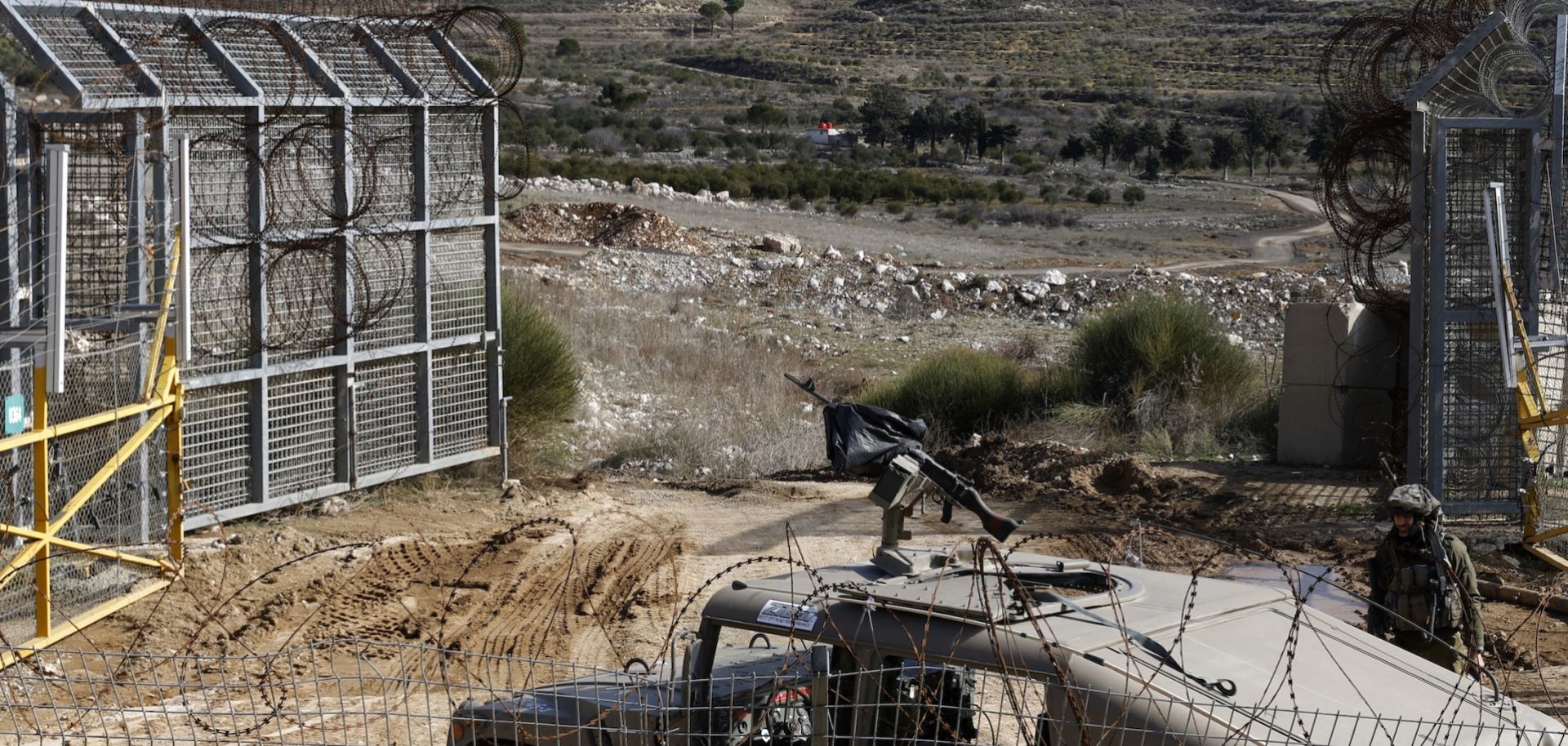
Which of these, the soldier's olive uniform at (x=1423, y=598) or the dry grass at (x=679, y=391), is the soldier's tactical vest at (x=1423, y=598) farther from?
the dry grass at (x=679, y=391)

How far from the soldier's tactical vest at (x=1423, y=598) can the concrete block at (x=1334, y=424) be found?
726cm

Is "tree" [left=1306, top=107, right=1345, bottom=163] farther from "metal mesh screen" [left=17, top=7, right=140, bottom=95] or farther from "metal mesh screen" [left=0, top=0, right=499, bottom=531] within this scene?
"metal mesh screen" [left=17, top=7, right=140, bottom=95]

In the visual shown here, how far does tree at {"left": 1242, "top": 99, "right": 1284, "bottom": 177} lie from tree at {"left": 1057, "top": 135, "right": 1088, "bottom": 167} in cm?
596

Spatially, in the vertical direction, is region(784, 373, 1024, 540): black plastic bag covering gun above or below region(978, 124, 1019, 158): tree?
below

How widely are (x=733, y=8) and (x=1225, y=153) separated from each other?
1891 inches

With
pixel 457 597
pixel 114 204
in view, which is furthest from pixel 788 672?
pixel 114 204

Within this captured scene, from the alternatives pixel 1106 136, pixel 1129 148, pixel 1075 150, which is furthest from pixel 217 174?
pixel 1129 148

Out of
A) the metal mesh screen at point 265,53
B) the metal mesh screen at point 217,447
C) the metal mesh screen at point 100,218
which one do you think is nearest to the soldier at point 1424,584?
the metal mesh screen at point 100,218

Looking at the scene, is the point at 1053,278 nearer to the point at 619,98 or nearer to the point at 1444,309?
the point at 1444,309

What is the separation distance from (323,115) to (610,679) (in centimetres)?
739

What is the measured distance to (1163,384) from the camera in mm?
17469

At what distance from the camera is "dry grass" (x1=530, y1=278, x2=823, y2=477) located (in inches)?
636

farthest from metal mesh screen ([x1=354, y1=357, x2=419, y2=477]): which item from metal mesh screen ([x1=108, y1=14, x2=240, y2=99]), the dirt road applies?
the dirt road

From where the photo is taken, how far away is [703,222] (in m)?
37.0
